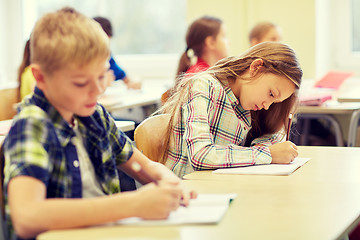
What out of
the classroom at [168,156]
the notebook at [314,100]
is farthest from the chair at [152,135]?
the notebook at [314,100]

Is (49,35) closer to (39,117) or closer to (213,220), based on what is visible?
(39,117)

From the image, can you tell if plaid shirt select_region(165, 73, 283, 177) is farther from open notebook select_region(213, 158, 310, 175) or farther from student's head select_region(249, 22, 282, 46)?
student's head select_region(249, 22, 282, 46)

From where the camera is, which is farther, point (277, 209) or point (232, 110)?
point (232, 110)

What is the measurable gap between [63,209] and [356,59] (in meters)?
3.92

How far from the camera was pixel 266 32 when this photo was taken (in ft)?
13.4

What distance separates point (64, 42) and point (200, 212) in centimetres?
43

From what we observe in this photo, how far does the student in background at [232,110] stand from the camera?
1690 millimetres

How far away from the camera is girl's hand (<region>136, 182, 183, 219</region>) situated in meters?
1.07

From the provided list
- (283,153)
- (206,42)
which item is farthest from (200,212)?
(206,42)

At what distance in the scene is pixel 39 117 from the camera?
1122mm

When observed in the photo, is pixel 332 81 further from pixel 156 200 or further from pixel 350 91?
pixel 156 200

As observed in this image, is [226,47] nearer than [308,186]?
No

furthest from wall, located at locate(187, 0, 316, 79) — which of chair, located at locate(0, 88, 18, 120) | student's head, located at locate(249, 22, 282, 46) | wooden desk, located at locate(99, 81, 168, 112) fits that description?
chair, located at locate(0, 88, 18, 120)

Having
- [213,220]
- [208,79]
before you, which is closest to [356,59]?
[208,79]
